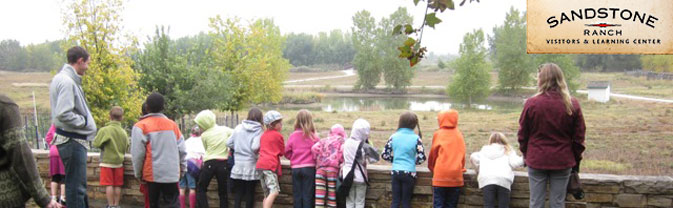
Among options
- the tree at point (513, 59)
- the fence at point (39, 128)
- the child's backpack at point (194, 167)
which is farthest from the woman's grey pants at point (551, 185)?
the tree at point (513, 59)

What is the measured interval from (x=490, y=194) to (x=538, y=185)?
795mm

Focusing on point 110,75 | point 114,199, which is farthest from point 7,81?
point 114,199

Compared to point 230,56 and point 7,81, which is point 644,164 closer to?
point 230,56

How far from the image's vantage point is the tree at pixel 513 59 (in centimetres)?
4722

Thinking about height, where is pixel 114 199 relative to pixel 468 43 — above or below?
below

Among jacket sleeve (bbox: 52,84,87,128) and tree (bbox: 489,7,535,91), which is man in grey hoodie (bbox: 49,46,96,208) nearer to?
jacket sleeve (bbox: 52,84,87,128)

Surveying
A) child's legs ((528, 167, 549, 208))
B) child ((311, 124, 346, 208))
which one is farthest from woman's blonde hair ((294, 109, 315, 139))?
child's legs ((528, 167, 549, 208))

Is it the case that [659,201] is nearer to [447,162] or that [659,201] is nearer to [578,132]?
[578,132]

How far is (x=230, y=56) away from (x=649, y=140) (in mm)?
14655

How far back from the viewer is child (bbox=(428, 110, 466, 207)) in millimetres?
4711

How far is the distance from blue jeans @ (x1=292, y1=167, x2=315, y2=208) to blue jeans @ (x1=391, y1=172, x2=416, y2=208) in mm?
794

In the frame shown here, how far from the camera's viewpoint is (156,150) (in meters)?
4.57

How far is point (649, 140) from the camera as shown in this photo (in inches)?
547

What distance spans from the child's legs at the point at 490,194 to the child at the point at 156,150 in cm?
278
